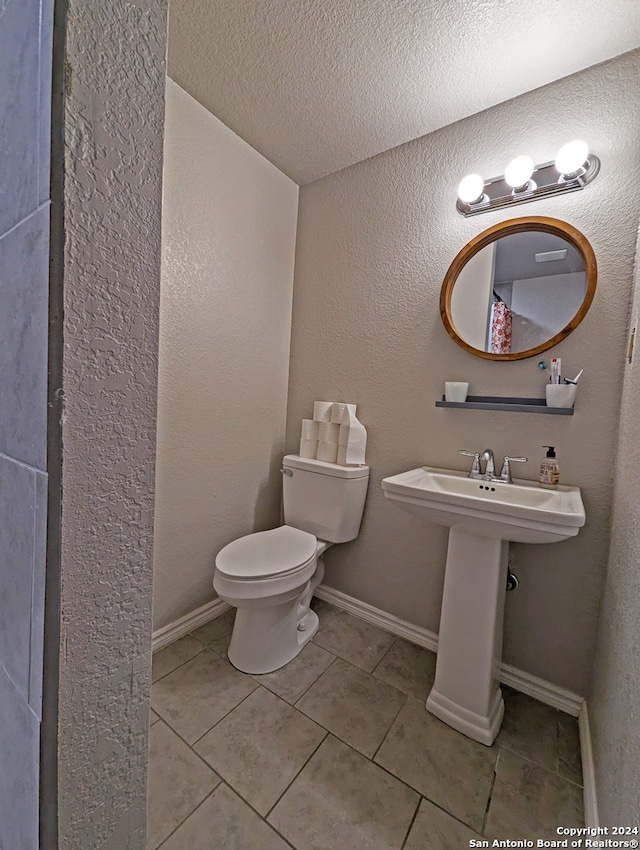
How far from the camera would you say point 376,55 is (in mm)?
1286

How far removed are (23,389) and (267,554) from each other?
1.31 metres

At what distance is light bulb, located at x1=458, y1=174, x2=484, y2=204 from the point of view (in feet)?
4.69

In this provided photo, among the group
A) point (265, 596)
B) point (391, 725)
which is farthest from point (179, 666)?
point (391, 725)

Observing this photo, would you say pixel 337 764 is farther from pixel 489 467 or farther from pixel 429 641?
pixel 489 467

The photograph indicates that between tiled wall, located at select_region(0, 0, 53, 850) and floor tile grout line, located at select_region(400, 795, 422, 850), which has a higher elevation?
tiled wall, located at select_region(0, 0, 53, 850)

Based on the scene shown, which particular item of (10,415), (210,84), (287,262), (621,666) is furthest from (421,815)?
(210,84)

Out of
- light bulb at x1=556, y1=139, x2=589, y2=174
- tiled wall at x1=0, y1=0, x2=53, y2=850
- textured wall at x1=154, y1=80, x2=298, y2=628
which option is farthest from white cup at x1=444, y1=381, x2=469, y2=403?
tiled wall at x1=0, y1=0, x2=53, y2=850

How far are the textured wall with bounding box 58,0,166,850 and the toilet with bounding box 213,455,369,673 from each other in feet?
3.10

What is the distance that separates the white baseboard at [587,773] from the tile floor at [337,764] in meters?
0.03

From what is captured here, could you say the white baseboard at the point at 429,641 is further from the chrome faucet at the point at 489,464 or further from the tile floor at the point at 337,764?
the chrome faucet at the point at 489,464

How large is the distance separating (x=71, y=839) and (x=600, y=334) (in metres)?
1.71

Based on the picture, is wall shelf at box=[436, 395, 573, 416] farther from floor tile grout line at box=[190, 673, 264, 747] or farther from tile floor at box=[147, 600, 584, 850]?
floor tile grout line at box=[190, 673, 264, 747]

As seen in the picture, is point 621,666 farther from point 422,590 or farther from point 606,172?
point 606,172

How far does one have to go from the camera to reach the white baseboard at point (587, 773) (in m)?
0.93
